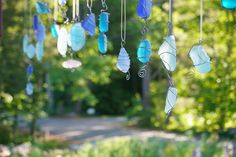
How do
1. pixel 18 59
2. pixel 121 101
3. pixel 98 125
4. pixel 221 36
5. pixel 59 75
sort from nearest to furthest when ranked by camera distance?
pixel 221 36 → pixel 18 59 → pixel 59 75 → pixel 98 125 → pixel 121 101

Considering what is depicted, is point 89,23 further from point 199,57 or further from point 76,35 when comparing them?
point 199,57

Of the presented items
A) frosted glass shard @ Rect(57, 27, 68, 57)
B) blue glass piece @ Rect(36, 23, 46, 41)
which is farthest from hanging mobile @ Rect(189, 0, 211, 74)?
blue glass piece @ Rect(36, 23, 46, 41)

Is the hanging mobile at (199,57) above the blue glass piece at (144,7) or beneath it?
beneath

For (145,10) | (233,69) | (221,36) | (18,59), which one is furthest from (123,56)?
(18,59)

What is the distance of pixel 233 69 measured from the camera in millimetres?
5230

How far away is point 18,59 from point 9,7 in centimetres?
103

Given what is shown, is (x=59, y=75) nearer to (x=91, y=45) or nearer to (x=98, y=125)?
(x=98, y=125)

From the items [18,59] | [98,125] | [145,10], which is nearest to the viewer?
[145,10]

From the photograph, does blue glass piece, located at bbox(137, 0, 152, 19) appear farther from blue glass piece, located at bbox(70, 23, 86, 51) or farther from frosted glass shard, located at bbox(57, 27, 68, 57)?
frosted glass shard, located at bbox(57, 27, 68, 57)

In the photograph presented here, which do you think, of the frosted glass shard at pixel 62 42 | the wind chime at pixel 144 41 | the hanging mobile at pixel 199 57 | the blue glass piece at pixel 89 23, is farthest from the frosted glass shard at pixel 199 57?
the frosted glass shard at pixel 62 42

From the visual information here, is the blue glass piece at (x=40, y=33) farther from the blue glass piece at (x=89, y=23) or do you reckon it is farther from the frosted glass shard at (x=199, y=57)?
the frosted glass shard at (x=199, y=57)

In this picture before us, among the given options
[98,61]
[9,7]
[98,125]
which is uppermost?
[9,7]

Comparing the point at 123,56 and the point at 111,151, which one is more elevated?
the point at 123,56

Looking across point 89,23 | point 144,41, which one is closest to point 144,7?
point 144,41
